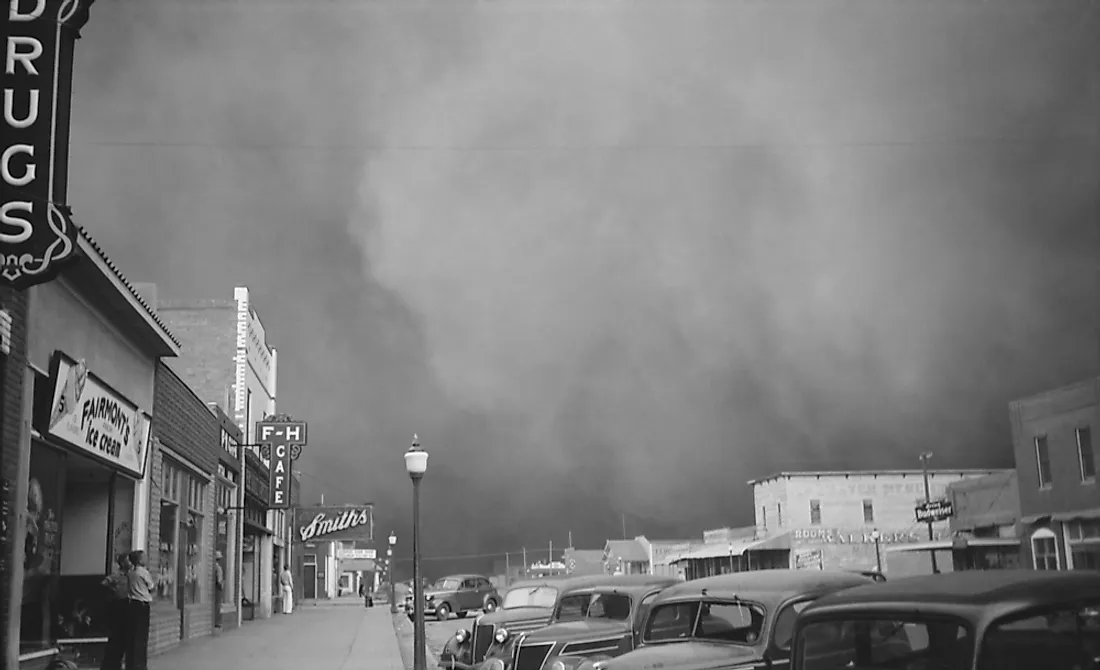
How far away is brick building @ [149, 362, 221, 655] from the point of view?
1792 cm

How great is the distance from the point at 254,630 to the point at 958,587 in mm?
24949

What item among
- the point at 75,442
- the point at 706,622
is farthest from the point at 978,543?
the point at 75,442

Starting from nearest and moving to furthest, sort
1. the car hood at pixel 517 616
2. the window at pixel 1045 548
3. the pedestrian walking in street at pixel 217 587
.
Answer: the car hood at pixel 517 616, the pedestrian walking in street at pixel 217 587, the window at pixel 1045 548

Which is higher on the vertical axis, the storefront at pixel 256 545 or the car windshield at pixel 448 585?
the storefront at pixel 256 545

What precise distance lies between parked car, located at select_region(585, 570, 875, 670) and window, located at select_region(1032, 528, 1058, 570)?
25.8 meters

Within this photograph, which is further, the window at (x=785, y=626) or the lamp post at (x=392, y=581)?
the lamp post at (x=392, y=581)

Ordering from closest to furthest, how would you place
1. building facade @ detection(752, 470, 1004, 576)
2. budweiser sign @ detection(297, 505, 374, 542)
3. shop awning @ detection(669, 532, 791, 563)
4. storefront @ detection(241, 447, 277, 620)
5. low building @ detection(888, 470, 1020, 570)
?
storefront @ detection(241, 447, 277, 620)
low building @ detection(888, 470, 1020, 570)
budweiser sign @ detection(297, 505, 374, 542)
shop awning @ detection(669, 532, 791, 563)
building facade @ detection(752, 470, 1004, 576)

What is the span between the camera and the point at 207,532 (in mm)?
23594

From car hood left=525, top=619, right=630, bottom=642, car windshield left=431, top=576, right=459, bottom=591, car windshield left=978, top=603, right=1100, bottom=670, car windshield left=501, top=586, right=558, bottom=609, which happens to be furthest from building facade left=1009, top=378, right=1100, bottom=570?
car windshield left=978, top=603, right=1100, bottom=670

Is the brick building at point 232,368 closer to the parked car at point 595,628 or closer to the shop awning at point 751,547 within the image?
the parked car at point 595,628

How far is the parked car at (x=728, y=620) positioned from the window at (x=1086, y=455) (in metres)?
24.2

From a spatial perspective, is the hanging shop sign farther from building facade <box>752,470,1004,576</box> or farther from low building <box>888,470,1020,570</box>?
building facade <box>752,470,1004,576</box>

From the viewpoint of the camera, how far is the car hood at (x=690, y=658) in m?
7.18

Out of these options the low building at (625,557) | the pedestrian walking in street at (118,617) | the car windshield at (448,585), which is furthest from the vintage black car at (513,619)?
the low building at (625,557)
